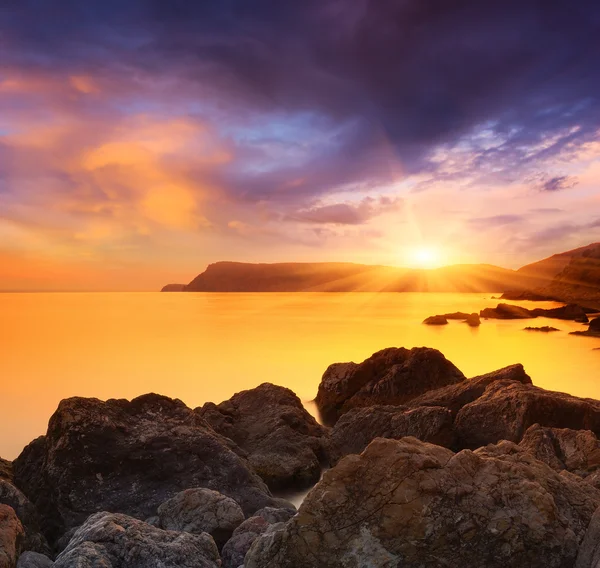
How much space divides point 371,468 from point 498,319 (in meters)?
55.6

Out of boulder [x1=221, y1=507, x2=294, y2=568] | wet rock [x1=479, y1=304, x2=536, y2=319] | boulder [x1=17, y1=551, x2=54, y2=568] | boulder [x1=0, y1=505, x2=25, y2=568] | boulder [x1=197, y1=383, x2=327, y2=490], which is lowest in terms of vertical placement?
wet rock [x1=479, y1=304, x2=536, y2=319]

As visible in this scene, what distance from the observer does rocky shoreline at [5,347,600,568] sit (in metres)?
3.86

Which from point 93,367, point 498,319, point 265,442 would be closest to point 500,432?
point 265,442

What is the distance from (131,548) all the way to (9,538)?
1.25 metres

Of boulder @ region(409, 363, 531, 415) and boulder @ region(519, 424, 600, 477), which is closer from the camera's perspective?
boulder @ region(519, 424, 600, 477)

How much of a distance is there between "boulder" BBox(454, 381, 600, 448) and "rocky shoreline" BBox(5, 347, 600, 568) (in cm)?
2

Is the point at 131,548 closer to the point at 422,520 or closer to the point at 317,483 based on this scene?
the point at 317,483

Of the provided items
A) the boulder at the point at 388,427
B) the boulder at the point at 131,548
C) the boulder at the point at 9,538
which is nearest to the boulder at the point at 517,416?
the boulder at the point at 388,427

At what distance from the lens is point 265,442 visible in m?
10.2

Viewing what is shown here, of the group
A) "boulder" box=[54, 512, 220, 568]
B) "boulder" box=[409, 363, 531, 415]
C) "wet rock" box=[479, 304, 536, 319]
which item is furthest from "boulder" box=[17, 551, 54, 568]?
"wet rock" box=[479, 304, 536, 319]

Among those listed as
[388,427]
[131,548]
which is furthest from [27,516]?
[388,427]

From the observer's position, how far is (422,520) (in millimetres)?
3848

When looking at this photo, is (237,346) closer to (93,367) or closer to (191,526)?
(93,367)

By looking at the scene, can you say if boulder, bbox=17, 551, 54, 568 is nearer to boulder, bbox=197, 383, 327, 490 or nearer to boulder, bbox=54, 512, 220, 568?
boulder, bbox=54, 512, 220, 568
